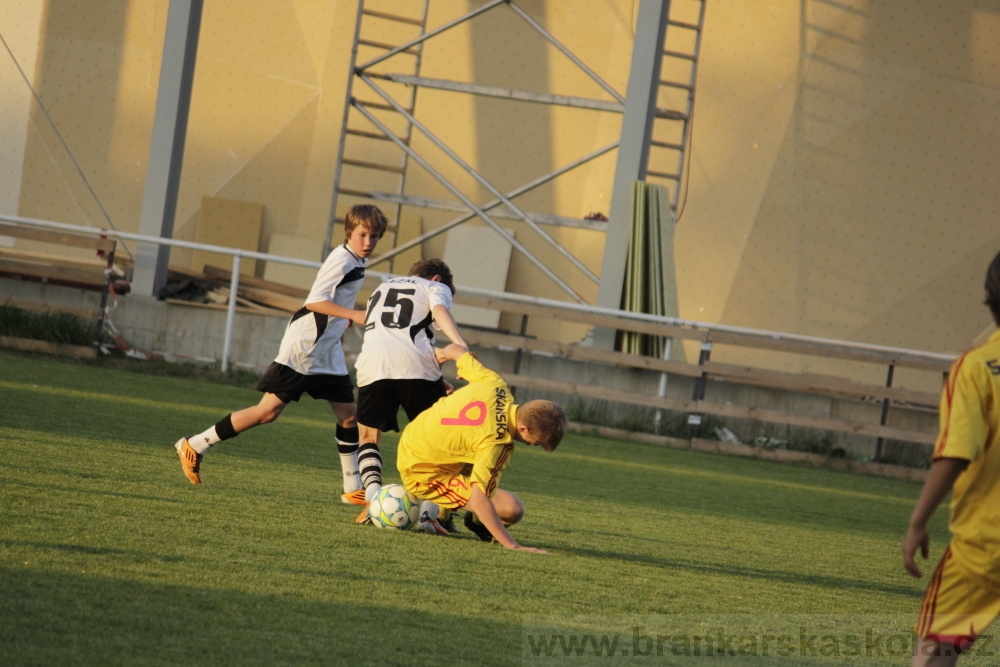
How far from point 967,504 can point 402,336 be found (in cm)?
372

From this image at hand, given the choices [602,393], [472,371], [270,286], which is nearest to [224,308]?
[270,286]

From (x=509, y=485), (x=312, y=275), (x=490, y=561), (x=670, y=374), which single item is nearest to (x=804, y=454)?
(x=670, y=374)

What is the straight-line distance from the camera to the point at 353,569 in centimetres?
462

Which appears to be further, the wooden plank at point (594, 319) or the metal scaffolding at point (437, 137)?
the metal scaffolding at point (437, 137)

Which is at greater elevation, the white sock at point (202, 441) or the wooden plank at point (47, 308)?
the wooden plank at point (47, 308)

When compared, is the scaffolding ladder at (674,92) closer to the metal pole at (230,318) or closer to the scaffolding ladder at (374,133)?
the scaffolding ladder at (374,133)

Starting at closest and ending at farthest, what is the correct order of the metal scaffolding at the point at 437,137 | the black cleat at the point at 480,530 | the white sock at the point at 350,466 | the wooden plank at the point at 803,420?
the black cleat at the point at 480,530 < the white sock at the point at 350,466 < the wooden plank at the point at 803,420 < the metal scaffolding at the point at 437,137

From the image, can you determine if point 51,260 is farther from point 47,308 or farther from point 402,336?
point 402,336

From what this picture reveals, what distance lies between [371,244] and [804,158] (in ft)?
40.7

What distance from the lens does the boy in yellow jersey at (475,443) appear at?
17.4 ft

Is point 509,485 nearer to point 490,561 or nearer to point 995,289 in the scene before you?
point 490,561

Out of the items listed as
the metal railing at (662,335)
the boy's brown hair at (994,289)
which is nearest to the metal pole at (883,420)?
the metal railing at (662,335)

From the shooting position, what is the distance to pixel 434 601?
424cm

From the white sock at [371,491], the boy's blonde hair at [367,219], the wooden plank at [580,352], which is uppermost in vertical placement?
the boy's blonde hair at [367,219]
